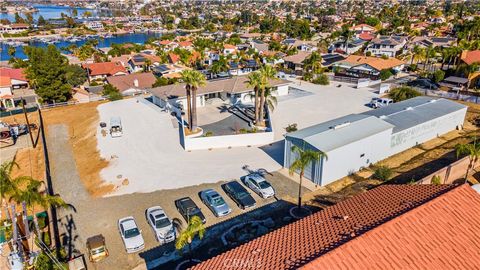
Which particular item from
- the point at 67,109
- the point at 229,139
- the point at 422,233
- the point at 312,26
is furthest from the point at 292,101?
the point at 312,26

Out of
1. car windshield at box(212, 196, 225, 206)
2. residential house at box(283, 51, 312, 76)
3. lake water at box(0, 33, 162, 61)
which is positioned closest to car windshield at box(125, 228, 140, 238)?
car windshield at box(212, 196, 225, 206)

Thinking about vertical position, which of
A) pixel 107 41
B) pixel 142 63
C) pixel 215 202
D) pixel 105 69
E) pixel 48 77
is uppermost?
pixel 48 77

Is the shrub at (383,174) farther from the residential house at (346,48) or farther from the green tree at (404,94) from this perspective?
the residential house at (346,48)

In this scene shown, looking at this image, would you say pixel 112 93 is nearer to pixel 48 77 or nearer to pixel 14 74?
pixel 48 77

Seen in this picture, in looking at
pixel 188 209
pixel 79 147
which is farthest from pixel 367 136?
pixel 79 147

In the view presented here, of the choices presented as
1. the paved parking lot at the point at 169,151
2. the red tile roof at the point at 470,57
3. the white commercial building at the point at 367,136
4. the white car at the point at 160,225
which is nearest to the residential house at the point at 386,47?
the red tile roof at the point at 470,57
